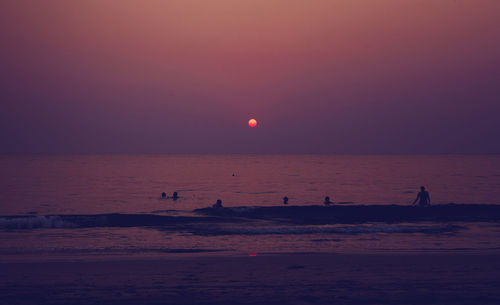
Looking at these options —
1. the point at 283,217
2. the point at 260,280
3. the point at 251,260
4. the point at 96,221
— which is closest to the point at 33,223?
the point at 96,221

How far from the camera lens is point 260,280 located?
11852mm

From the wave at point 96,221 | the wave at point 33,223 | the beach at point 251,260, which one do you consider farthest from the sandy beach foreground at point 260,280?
the wave at point 33,223

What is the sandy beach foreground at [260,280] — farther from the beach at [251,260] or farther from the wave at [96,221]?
the wave at [96,221]

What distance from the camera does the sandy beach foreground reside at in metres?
9.88

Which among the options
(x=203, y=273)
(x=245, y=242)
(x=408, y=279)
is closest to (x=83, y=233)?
(x=245, y=242)

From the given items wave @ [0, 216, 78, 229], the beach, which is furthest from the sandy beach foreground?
wave @ [0, 216, 78, 229]

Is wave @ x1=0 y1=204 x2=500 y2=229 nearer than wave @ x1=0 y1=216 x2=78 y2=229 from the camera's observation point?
No

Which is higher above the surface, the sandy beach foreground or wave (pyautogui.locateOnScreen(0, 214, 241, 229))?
wave (pyautogui.locateOnScreen(0, 214, 241, 229))

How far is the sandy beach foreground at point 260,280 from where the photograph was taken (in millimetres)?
9883

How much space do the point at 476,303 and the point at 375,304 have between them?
7.03ft

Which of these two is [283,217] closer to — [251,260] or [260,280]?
[251,260]

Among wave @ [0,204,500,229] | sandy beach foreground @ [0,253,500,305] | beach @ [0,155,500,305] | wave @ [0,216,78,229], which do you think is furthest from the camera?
wave @ [0,204,500,229]

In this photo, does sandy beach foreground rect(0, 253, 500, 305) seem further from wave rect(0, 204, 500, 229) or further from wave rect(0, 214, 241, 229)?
wave rect(0, 214, 241, 229)

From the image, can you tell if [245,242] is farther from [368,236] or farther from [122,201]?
[122,201]
